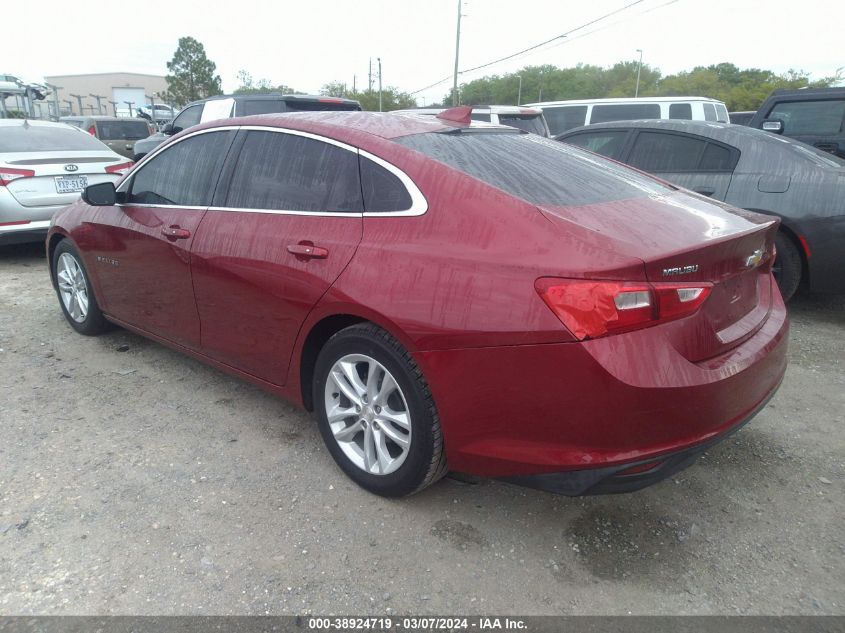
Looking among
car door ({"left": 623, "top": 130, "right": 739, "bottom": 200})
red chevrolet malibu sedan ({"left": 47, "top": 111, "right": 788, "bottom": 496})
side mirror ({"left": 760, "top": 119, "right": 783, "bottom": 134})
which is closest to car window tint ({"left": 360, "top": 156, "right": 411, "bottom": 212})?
red chevrolet malibu sedan ({"left": 47, "top": 111, "right": 788, "bottom": 496})

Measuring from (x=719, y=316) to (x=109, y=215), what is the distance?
11.6 ft

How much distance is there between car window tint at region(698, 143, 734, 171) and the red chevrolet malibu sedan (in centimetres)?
262

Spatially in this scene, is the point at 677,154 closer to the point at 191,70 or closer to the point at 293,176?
the point at 293,176

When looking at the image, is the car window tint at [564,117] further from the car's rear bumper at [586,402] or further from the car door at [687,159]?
the car's rear bumper at [586,402]

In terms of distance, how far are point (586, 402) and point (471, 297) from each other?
1.68 ft

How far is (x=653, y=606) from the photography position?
2.13 m

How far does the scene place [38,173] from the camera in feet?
21.8

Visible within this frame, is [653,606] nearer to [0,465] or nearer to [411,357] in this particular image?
[411,357]

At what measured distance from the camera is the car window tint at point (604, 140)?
19.9ft

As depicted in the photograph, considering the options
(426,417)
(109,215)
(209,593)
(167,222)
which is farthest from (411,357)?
(109,215)

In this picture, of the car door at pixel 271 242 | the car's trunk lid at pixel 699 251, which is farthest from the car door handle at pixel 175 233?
the car's trunk lid at pixel 699 251

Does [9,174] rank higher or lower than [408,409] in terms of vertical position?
higher

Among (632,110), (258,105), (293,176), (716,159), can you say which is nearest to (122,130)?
(258,105)

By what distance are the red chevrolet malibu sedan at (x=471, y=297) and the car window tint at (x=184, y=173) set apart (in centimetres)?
2
